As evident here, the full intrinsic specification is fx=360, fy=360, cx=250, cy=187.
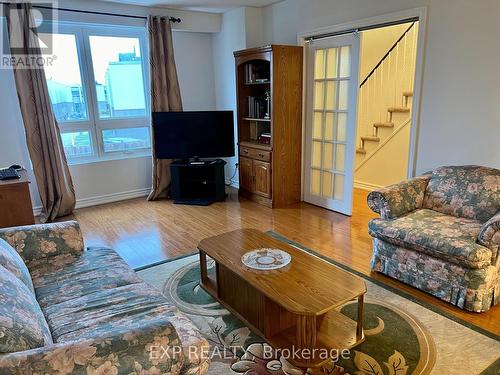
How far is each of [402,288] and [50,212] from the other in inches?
155

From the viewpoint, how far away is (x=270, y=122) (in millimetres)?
4445

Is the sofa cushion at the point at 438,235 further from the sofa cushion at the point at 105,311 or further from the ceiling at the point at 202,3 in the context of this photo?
the ceiling at the point at 202,3

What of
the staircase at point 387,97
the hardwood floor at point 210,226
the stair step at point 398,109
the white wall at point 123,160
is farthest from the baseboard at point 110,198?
the stair step at point 398,109

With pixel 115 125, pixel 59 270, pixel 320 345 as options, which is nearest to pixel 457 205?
pixel 320 345

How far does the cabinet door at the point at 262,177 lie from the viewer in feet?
14.9

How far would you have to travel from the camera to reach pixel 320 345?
192 centimetres

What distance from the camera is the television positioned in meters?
4.71

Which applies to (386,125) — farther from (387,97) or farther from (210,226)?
(210,226)

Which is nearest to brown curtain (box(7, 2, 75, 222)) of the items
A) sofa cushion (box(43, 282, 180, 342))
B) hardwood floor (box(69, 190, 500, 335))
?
hardwood floor (box(69, 190, 500, 335))

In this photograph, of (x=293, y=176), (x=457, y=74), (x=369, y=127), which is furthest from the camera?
(x=369, y=127)

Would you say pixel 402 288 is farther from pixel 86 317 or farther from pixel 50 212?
pixel 50 212

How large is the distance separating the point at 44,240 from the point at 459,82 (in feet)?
11.1

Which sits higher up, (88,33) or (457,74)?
(88,33)

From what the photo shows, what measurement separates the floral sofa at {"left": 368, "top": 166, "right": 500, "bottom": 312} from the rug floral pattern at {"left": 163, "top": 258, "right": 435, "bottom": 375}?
0.37m
